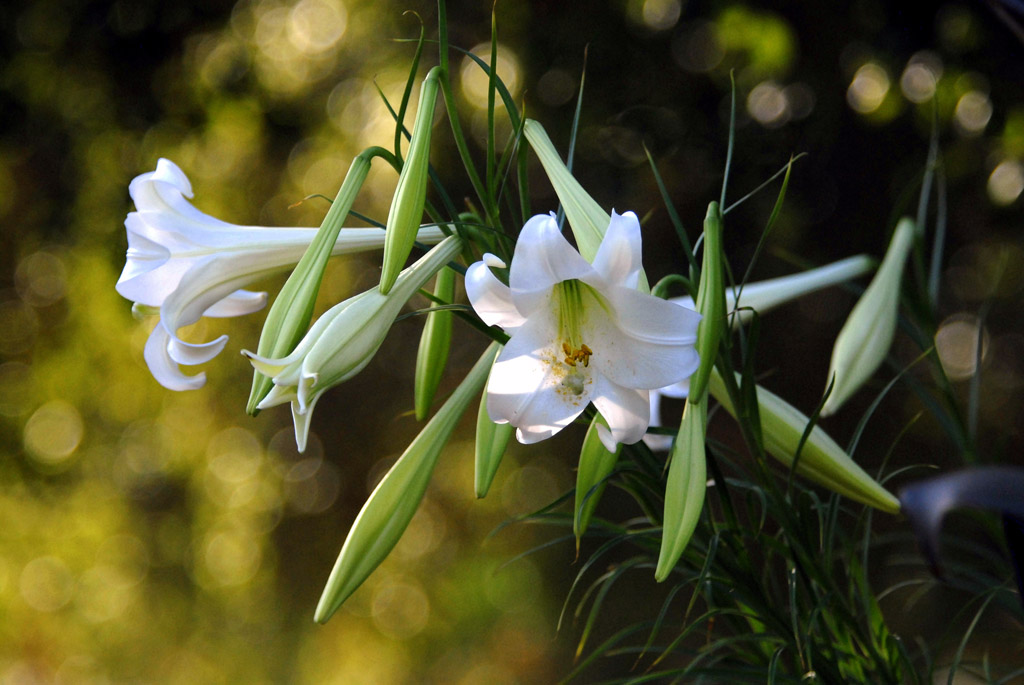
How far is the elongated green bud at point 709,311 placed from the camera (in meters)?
0.23

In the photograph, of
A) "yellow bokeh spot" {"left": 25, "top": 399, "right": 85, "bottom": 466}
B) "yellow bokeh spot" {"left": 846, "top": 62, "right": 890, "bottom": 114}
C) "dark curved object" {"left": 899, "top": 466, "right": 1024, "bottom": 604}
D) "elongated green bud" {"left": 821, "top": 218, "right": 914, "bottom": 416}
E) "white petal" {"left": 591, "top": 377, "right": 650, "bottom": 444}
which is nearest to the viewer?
"dark curved object" {"left": 899, "top": 466, "right": 1024, "bottom": 604}

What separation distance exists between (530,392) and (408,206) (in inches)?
2.5

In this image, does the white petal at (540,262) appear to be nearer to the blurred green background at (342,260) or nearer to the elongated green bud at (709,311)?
the elongated green bud at (709,311)

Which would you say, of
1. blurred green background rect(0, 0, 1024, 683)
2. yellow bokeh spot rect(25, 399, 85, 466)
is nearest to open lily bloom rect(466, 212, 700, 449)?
blurred green background rect(0, 0, 1024, 683)

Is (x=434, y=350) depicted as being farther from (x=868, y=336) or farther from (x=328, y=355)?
(x=868, y=336)

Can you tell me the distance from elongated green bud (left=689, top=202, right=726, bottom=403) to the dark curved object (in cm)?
9

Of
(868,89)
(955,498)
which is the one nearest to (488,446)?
(955,498)

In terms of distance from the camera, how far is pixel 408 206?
9.1 inches

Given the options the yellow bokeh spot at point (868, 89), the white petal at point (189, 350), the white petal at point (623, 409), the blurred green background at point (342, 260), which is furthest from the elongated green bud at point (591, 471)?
the yellow bokeh spot at point (868, 89)

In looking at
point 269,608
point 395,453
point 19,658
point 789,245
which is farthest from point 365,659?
point 789,245

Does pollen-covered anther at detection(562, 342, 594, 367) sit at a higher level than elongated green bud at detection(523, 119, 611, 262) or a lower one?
lower

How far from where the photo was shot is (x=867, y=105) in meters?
0.87

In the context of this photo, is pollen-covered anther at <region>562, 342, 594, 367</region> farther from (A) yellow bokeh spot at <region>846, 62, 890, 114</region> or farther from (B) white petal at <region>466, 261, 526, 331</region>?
(A) yellow bokeh spot at <region>846, 62, 890, 114</region>

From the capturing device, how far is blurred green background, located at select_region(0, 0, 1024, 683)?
2.87ft
